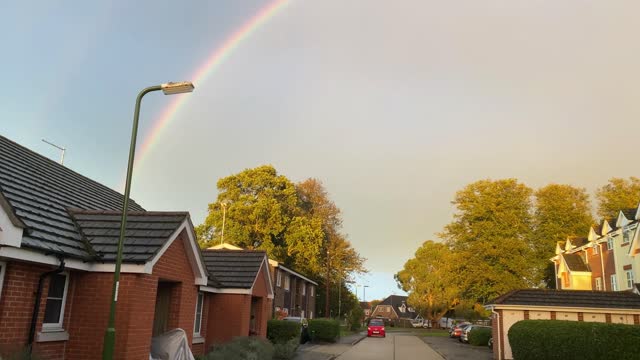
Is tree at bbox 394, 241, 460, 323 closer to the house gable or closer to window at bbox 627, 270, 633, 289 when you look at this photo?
window at bbox 627, 270, 633, 289

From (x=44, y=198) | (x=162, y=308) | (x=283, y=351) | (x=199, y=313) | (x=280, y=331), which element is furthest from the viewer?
(x=280, y=331)

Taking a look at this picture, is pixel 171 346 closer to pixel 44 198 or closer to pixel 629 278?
pixel 44 198

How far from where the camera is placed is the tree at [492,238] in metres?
52.0

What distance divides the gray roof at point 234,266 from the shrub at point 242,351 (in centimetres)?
246

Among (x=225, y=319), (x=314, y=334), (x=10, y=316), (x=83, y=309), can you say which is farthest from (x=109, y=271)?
(x=314, y=334)

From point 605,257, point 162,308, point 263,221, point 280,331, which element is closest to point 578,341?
point 280,331

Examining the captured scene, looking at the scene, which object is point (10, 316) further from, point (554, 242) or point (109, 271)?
point (554, 242)

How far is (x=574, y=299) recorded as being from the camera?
26.6 metres

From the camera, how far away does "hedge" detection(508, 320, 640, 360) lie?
19594mm

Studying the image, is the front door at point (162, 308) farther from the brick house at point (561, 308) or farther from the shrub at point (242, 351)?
the brick house at point (561, 308)

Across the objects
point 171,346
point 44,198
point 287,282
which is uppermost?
point 44,198

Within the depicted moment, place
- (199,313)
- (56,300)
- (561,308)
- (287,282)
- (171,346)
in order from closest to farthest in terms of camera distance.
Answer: (56,300) → (171,346) → (199,313) → (561,308) → (287,282)

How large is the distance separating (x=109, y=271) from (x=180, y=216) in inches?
93.5

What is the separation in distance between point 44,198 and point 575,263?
169 feet
